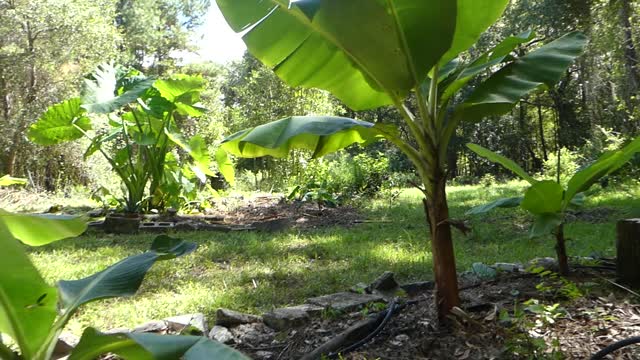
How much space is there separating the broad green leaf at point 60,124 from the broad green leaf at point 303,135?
6092mm

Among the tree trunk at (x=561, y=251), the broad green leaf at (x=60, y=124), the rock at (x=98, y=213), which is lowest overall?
the tree trunk at (x=561, y=251)

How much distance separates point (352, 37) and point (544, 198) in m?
1.34

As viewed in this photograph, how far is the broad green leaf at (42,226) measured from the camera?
1.75 meters

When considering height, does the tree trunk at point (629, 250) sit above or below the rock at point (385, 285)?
above

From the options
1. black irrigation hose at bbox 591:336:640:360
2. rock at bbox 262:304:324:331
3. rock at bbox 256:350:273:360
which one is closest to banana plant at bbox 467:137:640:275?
black irrigation hose at bbox 591:336:640:360

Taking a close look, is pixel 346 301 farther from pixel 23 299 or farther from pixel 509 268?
pixel 23 299

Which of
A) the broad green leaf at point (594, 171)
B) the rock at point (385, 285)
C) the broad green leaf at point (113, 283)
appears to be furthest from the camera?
the rock at point (385, 285)

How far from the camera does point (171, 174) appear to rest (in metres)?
8.73

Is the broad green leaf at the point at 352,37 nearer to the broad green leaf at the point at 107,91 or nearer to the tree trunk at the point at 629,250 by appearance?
the tree trunk at the point at 629,250

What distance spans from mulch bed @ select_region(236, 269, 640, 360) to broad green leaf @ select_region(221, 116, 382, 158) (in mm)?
1043

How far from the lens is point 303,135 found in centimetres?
270

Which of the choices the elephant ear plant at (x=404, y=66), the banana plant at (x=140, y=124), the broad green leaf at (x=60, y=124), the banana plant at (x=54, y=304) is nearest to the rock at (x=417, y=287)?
the elephant ear plant at (x=404, y=66)

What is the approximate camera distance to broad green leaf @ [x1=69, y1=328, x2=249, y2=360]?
1331 millimetres

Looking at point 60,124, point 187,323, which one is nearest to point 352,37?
point 187,323
